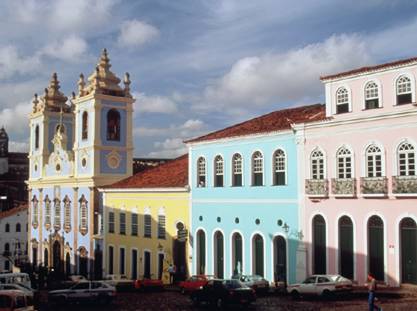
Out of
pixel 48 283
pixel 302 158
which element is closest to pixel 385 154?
pixel 302 158

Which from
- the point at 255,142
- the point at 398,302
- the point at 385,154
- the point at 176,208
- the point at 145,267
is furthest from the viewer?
the point at 145,267

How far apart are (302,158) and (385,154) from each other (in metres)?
4.41

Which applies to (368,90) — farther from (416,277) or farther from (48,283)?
(48,283)

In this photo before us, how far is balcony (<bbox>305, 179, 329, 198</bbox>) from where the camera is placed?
93.1ft

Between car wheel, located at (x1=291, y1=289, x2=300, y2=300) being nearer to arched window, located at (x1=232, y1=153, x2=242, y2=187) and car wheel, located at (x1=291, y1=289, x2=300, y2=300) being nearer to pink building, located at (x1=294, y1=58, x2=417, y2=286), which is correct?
pink building, located at (x1=294, y1=58, x2=417, y2=286)

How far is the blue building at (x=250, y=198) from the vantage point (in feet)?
99.0

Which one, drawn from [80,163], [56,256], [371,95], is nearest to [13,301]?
[371,95]

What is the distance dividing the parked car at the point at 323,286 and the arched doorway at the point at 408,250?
8.27 feet

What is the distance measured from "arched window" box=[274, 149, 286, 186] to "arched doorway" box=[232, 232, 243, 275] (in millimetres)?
3997

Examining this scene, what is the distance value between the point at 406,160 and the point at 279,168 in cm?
705

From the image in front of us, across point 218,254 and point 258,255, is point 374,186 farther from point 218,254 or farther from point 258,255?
point 218,254

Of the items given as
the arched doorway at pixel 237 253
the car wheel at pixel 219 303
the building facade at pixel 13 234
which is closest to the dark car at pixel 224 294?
the car wheel at pixel 219 303

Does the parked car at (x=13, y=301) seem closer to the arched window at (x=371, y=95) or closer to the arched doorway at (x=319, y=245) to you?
the arched doorway at (x=319, y=245)

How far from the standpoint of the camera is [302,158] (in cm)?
2953
